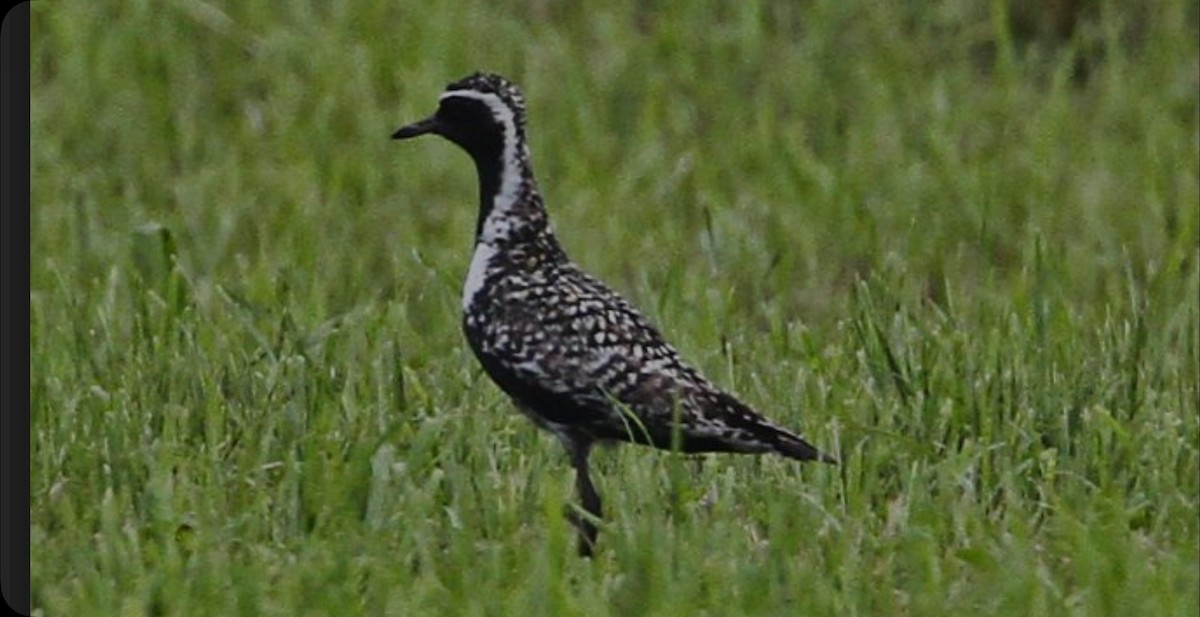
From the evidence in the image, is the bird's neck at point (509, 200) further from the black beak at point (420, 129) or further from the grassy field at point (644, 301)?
the grassy field at point (644, 301)

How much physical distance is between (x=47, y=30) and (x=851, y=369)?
3.26 meters

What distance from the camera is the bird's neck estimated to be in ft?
21.4

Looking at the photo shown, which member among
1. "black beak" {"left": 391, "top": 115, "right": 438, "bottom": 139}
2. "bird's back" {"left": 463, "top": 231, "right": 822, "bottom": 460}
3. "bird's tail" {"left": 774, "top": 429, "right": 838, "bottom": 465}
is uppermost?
"black beak" {"left": 391, "top": 115, "right": 438, "bottom": 139}

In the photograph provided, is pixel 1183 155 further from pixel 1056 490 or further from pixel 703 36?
pixel 1056 490

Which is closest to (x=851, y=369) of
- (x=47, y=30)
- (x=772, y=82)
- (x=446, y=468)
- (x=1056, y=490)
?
(x=1056, y=490)

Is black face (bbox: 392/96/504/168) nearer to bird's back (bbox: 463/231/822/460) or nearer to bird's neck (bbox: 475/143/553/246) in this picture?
bird's neck (bbox: 475/143/553/246)

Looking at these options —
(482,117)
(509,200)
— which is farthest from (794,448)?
(482,117)

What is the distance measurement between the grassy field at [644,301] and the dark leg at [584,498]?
1.4 inches

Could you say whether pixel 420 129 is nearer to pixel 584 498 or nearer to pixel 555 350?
pixel 555 350
